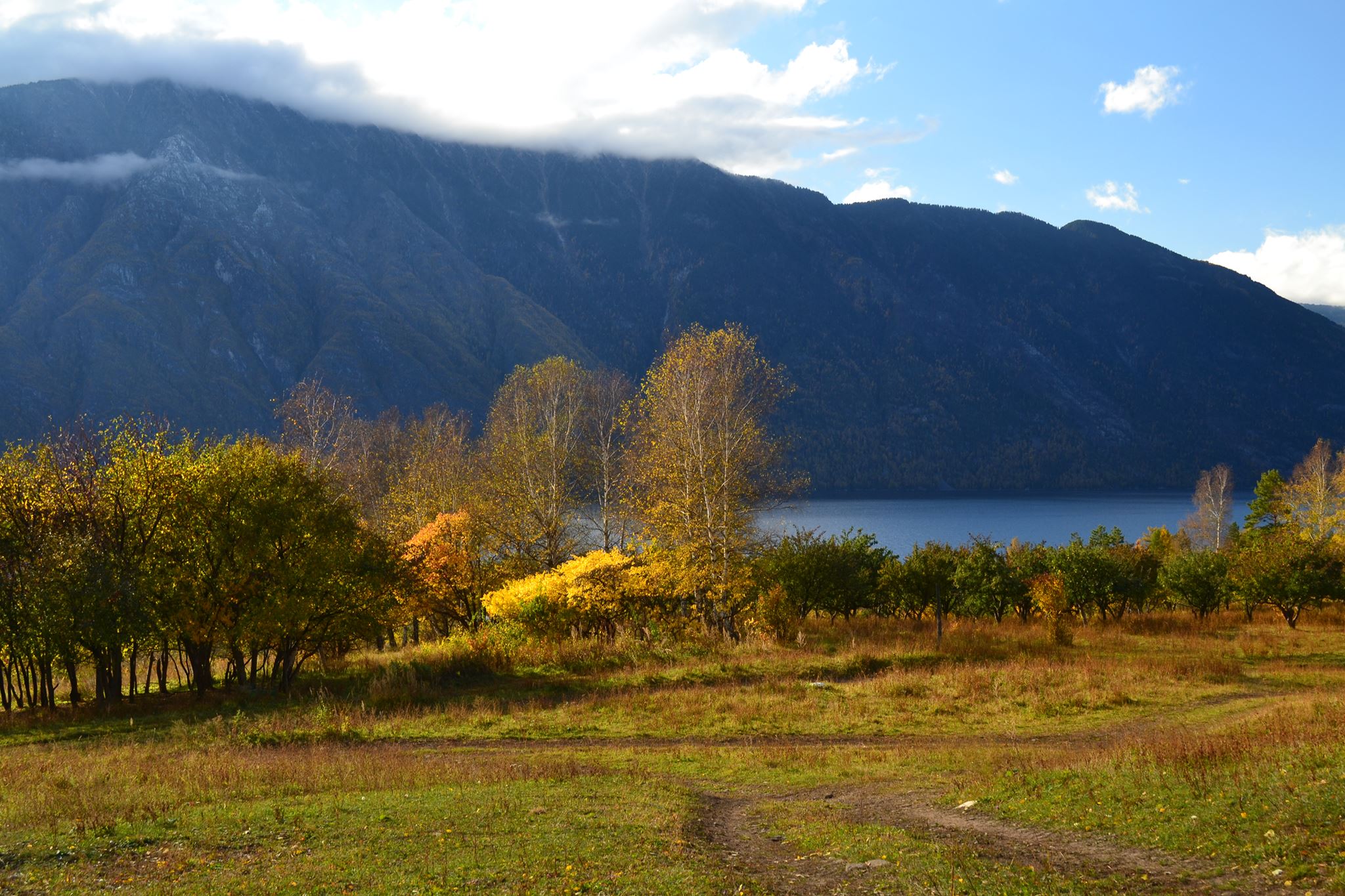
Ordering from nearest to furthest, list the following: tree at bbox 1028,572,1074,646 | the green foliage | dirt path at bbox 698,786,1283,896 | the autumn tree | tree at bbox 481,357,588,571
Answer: dirt path at bbox 698,786,1283,896 → tree at bbox 1028,572,1074,646 → the green foliage → tree at bbox 481,357,588,571 → the autumn tree

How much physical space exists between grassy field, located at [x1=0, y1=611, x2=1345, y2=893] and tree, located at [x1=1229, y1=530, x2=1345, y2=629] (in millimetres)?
9904

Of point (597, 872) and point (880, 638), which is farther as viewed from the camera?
point (880, 638)

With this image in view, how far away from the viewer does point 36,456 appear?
27.3 m

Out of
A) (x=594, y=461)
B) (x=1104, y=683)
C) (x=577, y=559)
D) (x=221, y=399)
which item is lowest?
(x=1104, y=683)

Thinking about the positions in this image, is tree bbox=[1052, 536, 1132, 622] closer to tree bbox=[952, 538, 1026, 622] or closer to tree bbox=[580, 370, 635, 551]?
tree bbox=[952, 538, 1026, 622]

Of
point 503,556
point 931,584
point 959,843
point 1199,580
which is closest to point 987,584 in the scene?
point 931,584

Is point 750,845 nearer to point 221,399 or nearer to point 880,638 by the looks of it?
point 880,638

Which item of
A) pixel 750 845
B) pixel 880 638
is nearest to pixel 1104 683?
pixel 880 638

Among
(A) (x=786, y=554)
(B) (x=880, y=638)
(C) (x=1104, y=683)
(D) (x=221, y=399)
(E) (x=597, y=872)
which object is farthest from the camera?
(D) (x=221, y=399)

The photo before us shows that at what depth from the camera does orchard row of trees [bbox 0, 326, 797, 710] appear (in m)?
25.0

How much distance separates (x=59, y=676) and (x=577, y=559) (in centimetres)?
1855

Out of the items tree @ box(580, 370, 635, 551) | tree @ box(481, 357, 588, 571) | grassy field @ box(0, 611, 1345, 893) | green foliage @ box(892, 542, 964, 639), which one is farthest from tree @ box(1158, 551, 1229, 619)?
tree @ box(481, 357, 588, 571)

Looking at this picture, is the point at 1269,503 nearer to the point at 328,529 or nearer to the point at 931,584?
the point at 931,584

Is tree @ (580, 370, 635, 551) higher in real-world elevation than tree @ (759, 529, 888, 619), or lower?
higher
